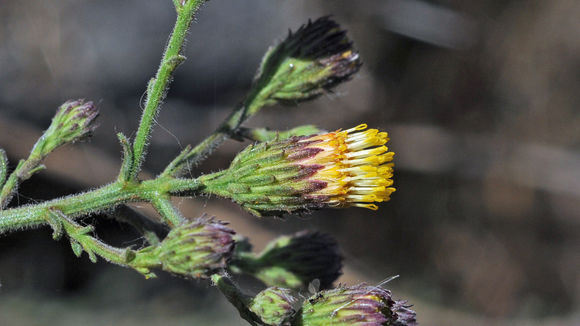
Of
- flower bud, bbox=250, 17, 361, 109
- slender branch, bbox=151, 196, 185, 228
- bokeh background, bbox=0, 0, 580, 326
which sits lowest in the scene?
slender branch, bbox=151, 196, 185, 228

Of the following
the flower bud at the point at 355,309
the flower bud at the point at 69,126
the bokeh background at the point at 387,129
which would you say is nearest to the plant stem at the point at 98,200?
the flower bud at the point at 69,126

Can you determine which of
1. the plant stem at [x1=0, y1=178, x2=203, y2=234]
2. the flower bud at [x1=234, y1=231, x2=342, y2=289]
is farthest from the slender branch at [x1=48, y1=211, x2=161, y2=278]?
the flower bud at [x1=234, y1=231, x2=342, y2=289]

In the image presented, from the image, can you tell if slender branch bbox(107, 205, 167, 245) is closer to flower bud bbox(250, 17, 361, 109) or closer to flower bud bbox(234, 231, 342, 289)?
flower bud bbox(234, 231, 342, 289)

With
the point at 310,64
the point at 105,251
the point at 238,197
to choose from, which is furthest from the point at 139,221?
the point at 310,64

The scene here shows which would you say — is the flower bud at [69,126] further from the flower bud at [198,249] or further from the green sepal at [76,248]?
the flower bud at [198,249]

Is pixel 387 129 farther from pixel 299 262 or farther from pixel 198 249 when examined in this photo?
pixel 198 249

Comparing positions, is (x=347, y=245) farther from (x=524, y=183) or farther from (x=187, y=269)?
(x=187, y=269)
